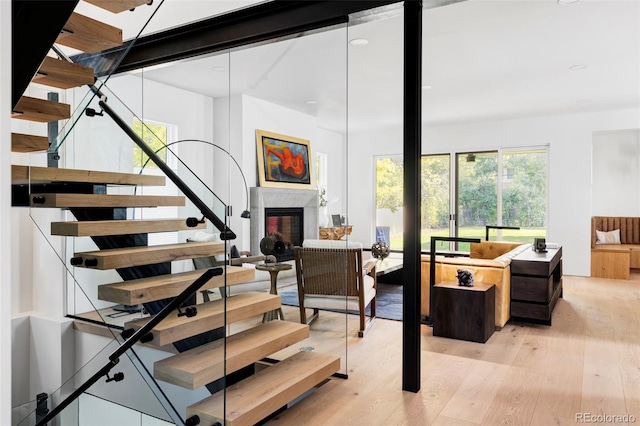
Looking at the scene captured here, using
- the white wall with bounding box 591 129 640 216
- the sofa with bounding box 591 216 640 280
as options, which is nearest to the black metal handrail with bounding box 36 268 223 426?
the sofa with bounding box 591 216 640 280

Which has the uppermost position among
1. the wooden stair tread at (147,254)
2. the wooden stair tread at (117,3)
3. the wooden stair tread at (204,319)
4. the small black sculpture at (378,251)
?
the wooden stair tread at (117,3)

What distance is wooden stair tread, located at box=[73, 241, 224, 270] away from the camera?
2.54 m

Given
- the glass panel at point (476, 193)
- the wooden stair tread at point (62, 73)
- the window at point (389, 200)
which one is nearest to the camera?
the wooden stair tread at point (62, 73)

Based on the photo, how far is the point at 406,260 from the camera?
2.86 meters

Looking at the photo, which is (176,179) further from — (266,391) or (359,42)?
(359,42)

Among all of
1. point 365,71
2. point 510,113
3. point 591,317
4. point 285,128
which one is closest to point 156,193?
point 285,128

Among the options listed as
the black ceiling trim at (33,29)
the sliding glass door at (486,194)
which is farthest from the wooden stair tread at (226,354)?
the sliding glass door at (486,194)

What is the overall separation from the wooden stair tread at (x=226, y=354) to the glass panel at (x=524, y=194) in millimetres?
5925

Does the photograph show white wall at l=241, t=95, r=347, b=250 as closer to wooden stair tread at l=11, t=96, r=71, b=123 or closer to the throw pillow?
wooden stair tread at l=11, t=96, r=71, b=123

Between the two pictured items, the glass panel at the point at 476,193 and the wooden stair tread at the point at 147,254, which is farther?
the glass panel at the point at 476,193

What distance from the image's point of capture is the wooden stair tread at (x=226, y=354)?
2.40 metres

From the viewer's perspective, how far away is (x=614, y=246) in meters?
7.36

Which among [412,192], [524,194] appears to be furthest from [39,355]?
[524,194]

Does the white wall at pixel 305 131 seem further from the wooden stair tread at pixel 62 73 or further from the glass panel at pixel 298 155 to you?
the wooden stair tread at pixel 62 73
